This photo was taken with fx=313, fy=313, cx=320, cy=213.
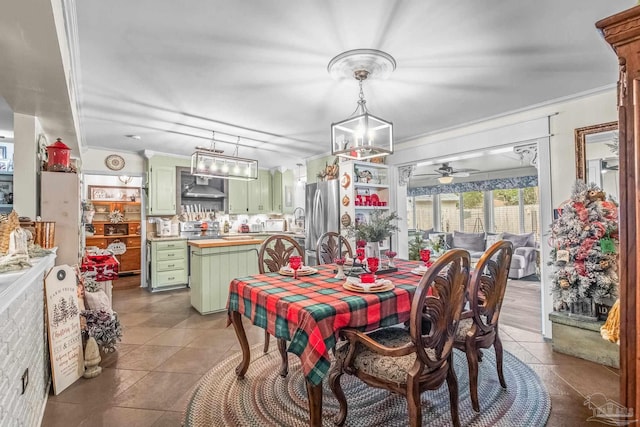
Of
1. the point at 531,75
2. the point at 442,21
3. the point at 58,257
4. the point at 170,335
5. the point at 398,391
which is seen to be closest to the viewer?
the point at 398,391

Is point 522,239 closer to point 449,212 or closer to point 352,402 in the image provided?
point 449,212

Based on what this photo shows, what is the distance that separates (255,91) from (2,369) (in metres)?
2.40

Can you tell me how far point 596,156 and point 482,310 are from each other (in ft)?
7.28

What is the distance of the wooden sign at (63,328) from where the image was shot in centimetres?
211

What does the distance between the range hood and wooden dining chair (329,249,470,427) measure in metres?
4.87

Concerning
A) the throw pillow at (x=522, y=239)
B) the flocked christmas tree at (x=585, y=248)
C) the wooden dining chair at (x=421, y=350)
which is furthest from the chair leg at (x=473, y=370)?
the throw pillow at (x=522, y=239)

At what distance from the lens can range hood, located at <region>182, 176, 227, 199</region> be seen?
5.75 metres

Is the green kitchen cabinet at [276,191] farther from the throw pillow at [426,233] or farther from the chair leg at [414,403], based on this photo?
the chair leg at [414,403]

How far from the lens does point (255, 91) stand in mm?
2787

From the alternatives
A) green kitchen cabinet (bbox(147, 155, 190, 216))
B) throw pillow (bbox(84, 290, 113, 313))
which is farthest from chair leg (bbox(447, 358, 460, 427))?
green kitchen cabinet (bbox(147, 155, 190, 216))

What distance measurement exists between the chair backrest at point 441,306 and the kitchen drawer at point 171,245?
4.71 meters

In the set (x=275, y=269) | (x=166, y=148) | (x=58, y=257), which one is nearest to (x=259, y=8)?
(x=275, y=269)

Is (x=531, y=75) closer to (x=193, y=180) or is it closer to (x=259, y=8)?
(x=259, y=8)

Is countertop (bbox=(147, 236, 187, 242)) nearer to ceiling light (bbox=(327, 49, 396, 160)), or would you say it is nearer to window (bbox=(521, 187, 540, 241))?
ceiling light (bbox=(327, 49, 396, 160))
